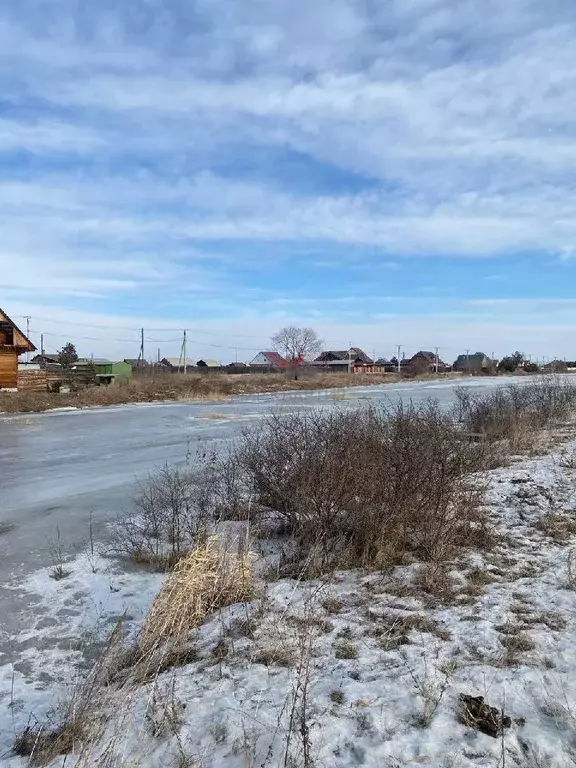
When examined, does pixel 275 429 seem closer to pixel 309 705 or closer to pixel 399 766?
pixel 309 705

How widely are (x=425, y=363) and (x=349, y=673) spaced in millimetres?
106519

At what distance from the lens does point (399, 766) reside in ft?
9.87

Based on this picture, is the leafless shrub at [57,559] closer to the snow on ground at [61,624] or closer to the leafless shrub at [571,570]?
the snow on ground at [61,624]

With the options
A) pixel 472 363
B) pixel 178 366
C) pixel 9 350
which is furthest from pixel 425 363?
pixel 9 350

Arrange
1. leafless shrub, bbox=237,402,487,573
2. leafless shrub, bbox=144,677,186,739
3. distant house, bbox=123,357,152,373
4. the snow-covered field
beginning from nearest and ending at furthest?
the snow-covered field
leafless shrub, bbox=144,677,186,739
leafless shrub, bbox=237,402,487,573
distant house, bbox=123,357,152,373

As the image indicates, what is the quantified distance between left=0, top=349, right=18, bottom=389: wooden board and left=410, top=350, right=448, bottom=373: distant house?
231 ft

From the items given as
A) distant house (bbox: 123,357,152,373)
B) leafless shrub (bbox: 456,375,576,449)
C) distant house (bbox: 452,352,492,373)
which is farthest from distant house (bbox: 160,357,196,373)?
leafless shrub (bbox: 456,375,576,449)

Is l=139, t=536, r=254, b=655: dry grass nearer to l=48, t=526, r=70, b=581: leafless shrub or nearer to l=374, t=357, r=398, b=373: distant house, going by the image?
l=48, t=526, r=70, b=581: leafless shrub

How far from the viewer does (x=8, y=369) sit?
36.2 m

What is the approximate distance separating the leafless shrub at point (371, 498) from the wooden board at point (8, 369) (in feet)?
107

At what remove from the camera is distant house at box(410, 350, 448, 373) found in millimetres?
98525

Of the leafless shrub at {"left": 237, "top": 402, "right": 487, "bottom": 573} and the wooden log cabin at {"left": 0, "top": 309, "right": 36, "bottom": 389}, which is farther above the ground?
the wooden log cabin at {"left": 0, "top": 309, "right": 36, "bottom": 389}

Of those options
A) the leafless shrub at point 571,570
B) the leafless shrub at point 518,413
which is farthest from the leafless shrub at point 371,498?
the leafless shrub at point 518,413

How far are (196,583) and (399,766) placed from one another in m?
2.60
